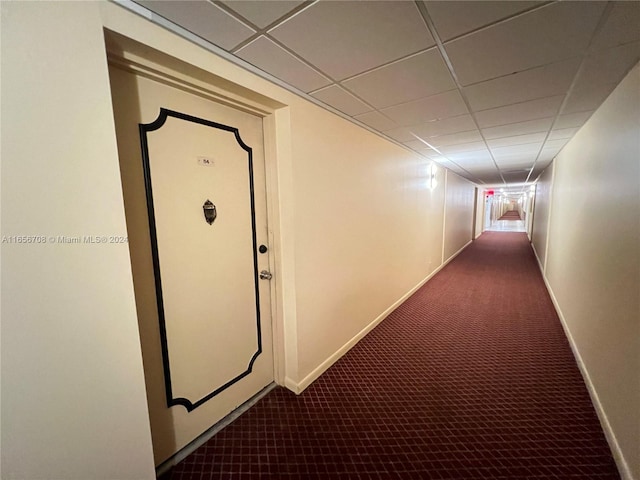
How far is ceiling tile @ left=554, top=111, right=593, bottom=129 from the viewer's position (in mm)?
2420

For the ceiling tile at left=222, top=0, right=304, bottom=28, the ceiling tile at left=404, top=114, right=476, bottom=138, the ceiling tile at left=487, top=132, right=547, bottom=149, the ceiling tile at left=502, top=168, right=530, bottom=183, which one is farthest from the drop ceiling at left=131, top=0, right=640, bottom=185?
the ceiling tile at left=502, top=168, right=530, bottom=183

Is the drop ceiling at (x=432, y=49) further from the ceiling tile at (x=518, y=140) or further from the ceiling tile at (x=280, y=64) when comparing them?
the ceiling tile at (x=518, y=140)

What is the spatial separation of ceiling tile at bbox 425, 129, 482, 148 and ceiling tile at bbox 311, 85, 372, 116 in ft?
4.74

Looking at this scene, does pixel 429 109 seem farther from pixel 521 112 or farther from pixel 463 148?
pixel 463 148

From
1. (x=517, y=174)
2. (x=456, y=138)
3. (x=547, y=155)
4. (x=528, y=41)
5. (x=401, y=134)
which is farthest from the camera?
(x=517, y=174)

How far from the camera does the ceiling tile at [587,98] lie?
188cm

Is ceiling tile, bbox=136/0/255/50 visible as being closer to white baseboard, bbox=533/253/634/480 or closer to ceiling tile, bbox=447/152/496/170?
white baseboard, bbox=533/253/634/480

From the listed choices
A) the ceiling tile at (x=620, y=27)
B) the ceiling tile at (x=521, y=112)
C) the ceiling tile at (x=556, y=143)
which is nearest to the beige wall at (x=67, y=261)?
the ceiling tile at (x=620, y=27)

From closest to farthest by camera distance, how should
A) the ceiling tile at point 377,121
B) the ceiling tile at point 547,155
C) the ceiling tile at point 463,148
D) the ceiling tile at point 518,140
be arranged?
1. the ceiling tile at point 377,121
2. the ceiling tile at point 518,140
3. the ceiling tile at point 463,148
4. the ceiling tile at point 547,155

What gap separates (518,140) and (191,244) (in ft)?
13.5

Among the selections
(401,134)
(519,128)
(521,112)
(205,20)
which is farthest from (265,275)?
(519,128)

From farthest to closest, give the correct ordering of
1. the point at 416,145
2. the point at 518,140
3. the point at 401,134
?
the point at 416,145, the point at 518,140, the point at 401,134

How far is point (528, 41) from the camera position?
1312mm

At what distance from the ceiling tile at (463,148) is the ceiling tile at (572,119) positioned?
867mm
